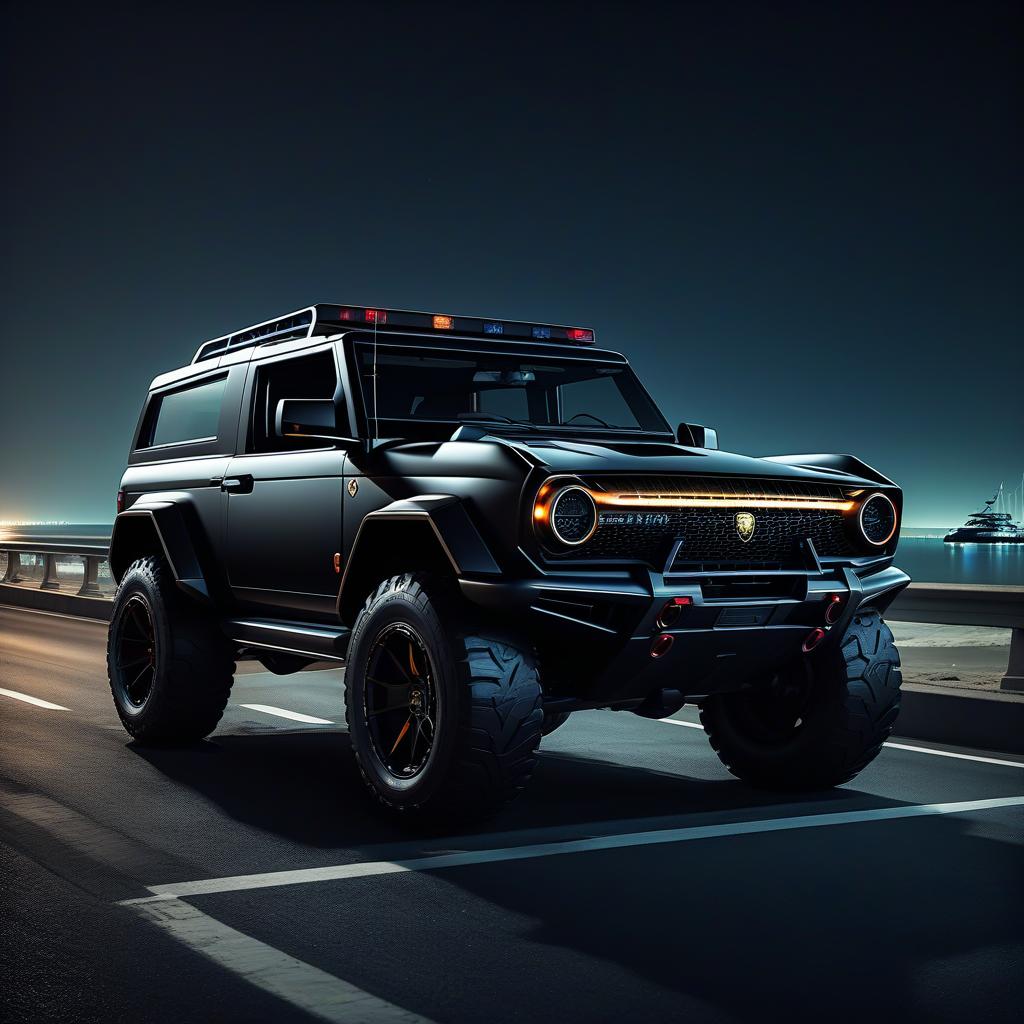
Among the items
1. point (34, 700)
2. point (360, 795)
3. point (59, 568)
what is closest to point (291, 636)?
point (360, 795)

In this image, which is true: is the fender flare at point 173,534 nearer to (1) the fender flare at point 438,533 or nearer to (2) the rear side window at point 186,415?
(2) the rear side window at point 186,415

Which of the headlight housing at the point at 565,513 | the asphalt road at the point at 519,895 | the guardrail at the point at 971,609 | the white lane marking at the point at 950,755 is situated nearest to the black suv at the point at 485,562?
the headlight housing at the point at 565,513

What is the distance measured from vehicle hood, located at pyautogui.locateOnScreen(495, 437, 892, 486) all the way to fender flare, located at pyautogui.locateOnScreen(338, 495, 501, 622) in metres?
0.39

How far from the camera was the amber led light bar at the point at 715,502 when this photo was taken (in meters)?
5.92

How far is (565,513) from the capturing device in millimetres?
5832

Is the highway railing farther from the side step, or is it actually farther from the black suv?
the side step

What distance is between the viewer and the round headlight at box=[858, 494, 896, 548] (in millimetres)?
6754

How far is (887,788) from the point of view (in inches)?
287

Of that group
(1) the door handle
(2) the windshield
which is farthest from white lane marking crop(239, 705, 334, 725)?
(2) the windshield

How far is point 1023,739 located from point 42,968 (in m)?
6.20

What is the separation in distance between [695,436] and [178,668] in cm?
324

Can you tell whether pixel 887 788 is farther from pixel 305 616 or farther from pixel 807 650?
pixel 305 616

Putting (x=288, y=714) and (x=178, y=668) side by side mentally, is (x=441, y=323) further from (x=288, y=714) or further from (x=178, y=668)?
(x=288, y=714)

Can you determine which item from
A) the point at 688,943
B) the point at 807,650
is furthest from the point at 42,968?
the point at 807,650
